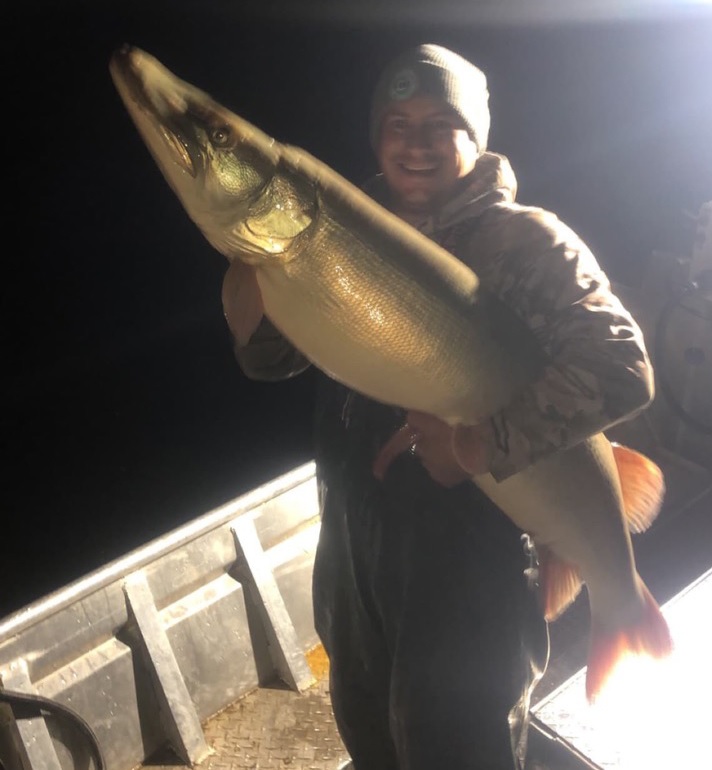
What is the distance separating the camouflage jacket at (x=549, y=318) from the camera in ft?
4.62

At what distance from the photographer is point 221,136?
4.54ft

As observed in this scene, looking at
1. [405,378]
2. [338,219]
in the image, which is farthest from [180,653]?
[338,219]

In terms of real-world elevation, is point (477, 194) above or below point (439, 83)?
below

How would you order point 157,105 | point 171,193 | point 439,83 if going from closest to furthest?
point 157,105, point 439,83, point 171,193

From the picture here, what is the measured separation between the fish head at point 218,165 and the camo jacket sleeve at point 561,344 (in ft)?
1.59

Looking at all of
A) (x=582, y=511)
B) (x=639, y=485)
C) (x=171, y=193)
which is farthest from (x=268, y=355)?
(x=171, y=193)

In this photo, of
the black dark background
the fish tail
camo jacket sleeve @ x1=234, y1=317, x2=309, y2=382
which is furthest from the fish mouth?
the black dark background

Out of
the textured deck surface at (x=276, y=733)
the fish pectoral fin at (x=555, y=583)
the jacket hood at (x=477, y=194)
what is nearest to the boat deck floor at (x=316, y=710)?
the textured deck surface at (x=276, y=733)

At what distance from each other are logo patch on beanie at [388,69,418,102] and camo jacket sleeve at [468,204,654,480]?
40 cm

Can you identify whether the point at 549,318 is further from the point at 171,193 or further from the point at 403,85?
the point at 171,193

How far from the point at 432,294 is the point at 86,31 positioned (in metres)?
7.31

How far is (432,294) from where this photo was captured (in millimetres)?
1467

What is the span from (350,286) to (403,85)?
0.60 m

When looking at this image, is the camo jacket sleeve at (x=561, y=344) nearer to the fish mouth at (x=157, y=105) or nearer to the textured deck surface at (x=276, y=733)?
the fish mouth at (x=157, y=105)
